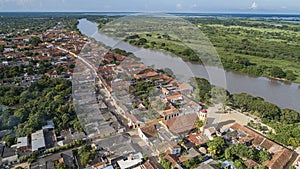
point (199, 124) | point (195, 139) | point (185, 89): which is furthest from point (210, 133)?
point (185, 89)

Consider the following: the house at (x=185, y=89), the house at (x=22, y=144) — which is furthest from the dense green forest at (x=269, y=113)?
the house at (x=22, y=144)

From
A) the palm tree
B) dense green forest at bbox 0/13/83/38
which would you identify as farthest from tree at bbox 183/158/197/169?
dense green forest at bbox 0/13/83/38

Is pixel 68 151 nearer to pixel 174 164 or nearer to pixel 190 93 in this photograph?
pixel 174 164

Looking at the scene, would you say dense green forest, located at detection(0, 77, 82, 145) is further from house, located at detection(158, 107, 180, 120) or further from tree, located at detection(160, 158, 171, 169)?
tree, located at detection(160, 158, 171, 169)

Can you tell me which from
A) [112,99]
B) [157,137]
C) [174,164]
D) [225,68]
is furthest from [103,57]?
[174,164]

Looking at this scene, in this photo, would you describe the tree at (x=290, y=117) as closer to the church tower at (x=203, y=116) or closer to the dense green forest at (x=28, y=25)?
the church tower at (x=203, y=116)

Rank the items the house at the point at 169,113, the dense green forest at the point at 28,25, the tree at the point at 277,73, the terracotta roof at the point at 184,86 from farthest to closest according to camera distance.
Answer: the dense green forest at the point at 28,25 < the tree at the point at 277,73 < the terracotta roof at the point at 184,86 < the house at the point at 169,113
